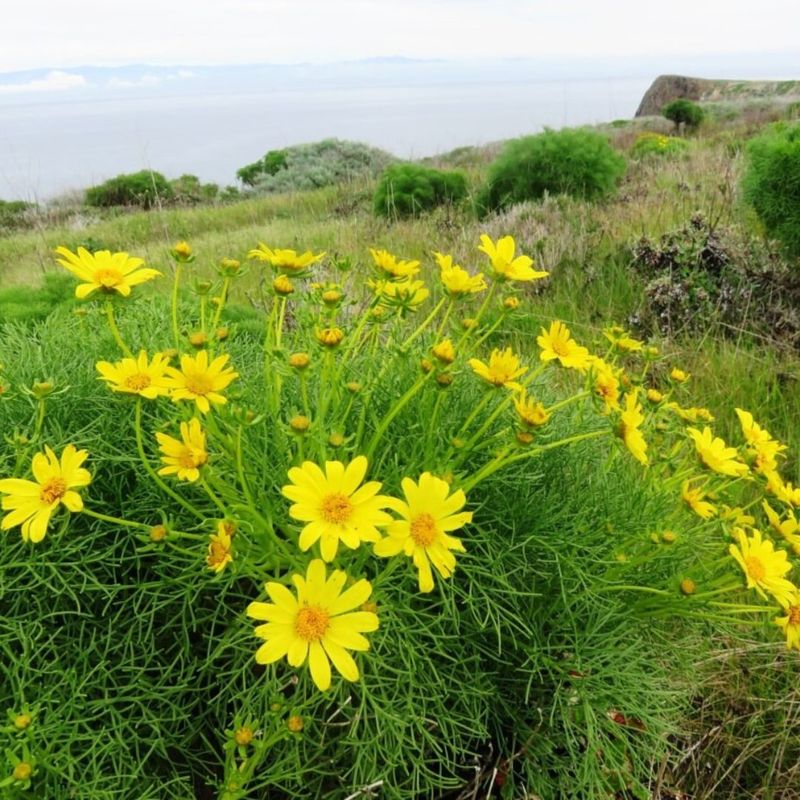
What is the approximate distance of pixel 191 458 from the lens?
958 mm

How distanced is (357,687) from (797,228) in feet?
10.5

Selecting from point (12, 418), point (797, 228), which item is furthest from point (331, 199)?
point (12, 418)

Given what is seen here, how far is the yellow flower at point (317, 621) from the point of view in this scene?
0.86 metres

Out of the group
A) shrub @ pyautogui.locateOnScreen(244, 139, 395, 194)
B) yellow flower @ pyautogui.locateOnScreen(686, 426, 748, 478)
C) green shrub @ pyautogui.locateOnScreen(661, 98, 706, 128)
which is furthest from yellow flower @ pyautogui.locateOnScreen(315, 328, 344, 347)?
green shrub @ pyautogui.locateOnScreen(661, 98, 706, 128)

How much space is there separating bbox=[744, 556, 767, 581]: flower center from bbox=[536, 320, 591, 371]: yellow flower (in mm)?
407

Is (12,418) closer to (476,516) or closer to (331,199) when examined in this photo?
(476,516)

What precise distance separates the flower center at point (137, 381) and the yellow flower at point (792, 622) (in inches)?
40.1

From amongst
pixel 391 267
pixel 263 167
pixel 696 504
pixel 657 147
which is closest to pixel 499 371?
pixel 391 267

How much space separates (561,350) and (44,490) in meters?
0.84

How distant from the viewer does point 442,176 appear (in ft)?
27.7

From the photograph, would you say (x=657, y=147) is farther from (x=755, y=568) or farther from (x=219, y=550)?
(x=219, y=550)

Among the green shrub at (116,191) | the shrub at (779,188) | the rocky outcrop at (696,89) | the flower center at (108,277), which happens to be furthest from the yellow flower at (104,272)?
the rocky outcrop at (696,89)

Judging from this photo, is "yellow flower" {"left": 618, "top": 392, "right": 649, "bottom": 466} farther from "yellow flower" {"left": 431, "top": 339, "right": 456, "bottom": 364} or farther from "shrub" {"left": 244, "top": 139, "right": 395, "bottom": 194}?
"shrub" {"left": 244, "top": 139, "right": 395, "bottom": 194}

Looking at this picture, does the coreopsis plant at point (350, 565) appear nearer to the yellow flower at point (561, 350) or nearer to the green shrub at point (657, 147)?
the yellow flower at point (561, 350)
